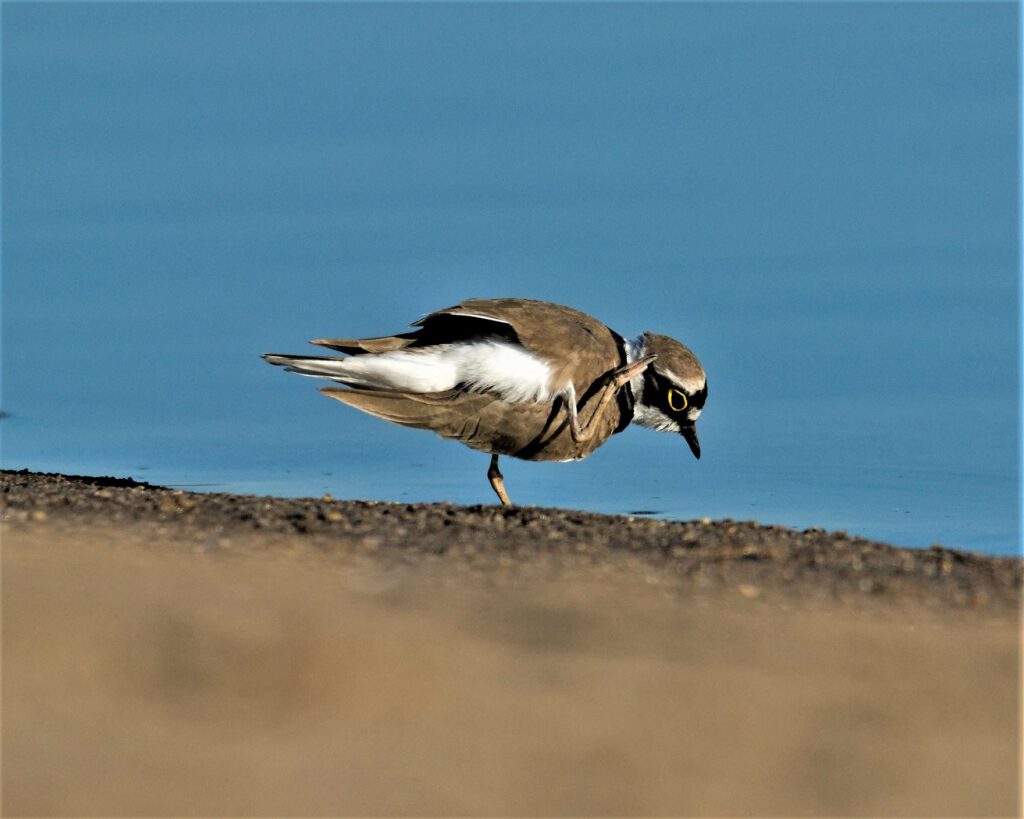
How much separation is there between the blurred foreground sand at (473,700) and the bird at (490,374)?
2.71 m

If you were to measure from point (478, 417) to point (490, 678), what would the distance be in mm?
4138

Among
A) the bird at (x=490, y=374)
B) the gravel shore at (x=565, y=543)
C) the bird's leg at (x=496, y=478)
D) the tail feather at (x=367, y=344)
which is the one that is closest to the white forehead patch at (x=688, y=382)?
the bird at (x=490, y=374)

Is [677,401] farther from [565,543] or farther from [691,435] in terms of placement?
[565,543]

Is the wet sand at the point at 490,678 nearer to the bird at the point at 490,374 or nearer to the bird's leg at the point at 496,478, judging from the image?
the bird at the point at 490,374

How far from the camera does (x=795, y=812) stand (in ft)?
14.8

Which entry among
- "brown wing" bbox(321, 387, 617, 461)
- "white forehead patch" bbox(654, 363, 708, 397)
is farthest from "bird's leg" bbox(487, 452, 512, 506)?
"white forehead patch" bbox(654, 363, 708, 397)

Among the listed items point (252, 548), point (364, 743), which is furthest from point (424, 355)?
point (364, 743)

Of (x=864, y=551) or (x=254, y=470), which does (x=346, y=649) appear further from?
(x=254, y=470)

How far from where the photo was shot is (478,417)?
9.27m

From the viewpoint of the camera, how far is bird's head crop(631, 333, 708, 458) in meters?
10.3

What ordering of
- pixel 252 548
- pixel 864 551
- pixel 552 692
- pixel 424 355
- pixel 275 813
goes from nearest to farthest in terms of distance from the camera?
pixel 275 813, pixel 552 692, pixel 252 548, pixel 864 551, pixel 424 355

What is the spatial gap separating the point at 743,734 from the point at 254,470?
350 inches

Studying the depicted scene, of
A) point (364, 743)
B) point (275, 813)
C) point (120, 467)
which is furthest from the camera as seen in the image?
point (120, 467)

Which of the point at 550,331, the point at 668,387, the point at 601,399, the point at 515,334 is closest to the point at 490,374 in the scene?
the point at 515,334
